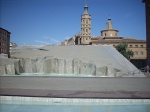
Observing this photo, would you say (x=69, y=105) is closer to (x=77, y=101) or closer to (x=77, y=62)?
(x=77, y=101)

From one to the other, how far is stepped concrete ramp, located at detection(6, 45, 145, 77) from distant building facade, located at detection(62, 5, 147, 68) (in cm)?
3610

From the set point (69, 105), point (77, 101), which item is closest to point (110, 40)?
point (77, 101)

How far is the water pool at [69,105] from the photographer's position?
801cm

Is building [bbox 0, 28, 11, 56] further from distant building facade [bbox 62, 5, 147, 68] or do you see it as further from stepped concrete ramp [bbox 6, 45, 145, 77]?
stepped concrete ramp [bbox 6, 45, 145, 77]

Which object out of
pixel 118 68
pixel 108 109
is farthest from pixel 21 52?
pixel 108 109

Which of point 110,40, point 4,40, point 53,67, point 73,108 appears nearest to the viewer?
point 73,108

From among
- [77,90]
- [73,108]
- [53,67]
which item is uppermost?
[53,67]

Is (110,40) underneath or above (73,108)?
above

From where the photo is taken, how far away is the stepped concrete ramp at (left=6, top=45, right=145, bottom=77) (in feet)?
62.8

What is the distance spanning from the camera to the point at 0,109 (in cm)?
802

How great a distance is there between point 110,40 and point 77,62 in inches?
1704

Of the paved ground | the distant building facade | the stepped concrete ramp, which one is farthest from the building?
the paved ground

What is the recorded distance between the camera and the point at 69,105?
840cm

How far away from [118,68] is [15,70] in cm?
945
